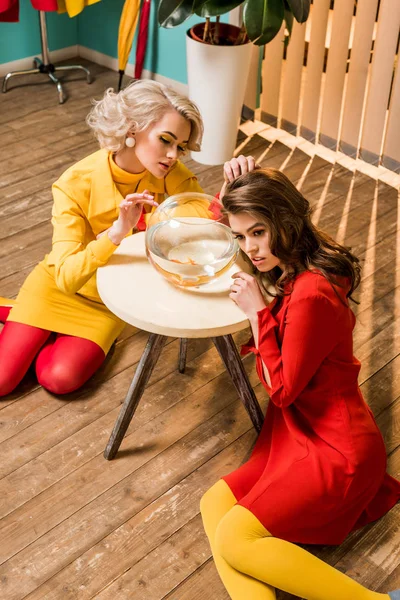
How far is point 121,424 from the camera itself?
Result: 6.48ft

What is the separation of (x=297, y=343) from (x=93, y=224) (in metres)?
0.80

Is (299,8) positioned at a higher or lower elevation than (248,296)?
higher

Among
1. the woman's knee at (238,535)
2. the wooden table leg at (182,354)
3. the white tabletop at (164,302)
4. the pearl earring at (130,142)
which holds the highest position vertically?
the pearl earring at (130,142)

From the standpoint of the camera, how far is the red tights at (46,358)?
217cm

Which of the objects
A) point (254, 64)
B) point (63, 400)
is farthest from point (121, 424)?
point (254, 64)

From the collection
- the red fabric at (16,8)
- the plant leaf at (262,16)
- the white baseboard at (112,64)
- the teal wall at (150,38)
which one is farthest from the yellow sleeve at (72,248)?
the white baseboard at (112,64)

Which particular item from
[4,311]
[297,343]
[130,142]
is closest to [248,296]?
[297,343]

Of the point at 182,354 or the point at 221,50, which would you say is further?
the point at 221,50

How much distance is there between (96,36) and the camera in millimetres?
4289

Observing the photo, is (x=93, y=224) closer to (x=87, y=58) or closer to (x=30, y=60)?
(x=30, y=60)

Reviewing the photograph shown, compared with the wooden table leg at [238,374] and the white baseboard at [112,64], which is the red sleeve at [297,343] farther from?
the white baseboard at [112,64]

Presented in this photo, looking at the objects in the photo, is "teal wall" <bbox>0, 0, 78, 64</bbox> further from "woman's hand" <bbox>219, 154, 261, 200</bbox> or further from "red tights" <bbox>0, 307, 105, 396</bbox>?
"woman's hand" <bbox>219, 154, 261, 200</bbox>

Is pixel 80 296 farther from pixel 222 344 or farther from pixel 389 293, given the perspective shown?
pixel 389 293

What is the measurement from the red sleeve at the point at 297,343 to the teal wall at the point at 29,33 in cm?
297
